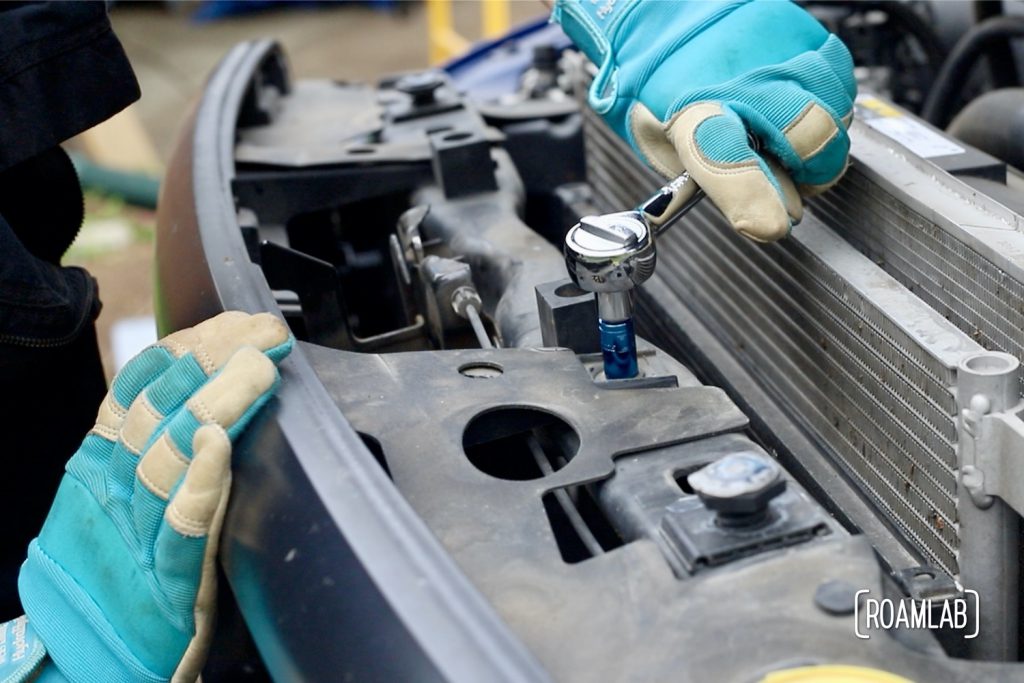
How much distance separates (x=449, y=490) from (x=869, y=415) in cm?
49

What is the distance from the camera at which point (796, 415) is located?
1411mm

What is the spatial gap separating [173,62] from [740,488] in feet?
21.1

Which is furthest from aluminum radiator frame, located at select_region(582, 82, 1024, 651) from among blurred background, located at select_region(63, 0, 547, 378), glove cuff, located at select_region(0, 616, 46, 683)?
blurred background, located at select_region(63, 0, 547, 378)

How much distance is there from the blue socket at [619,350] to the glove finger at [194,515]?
42cm

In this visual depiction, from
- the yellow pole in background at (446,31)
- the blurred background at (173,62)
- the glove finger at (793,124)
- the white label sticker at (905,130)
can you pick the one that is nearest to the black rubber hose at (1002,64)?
the white label sticker at (905,130)

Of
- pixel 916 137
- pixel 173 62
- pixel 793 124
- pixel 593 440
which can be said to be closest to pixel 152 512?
pixel 593 440

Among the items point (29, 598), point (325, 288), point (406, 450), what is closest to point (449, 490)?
point (406, 450)

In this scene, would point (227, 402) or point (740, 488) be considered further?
point (227, 402)

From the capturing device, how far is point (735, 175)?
1.20m

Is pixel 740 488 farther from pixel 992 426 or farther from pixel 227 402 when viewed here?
pixel 227 402

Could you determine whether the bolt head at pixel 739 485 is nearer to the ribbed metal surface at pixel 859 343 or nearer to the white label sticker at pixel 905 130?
the ribbed metal surface at pixel 859 343

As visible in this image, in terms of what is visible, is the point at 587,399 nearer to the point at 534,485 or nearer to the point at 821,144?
the point at 534,485

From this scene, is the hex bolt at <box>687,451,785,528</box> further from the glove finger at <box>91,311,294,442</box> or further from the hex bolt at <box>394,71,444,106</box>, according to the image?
the hex bolt at <box>394,71,444,106</box>

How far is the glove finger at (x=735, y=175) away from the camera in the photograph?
1.19 m
